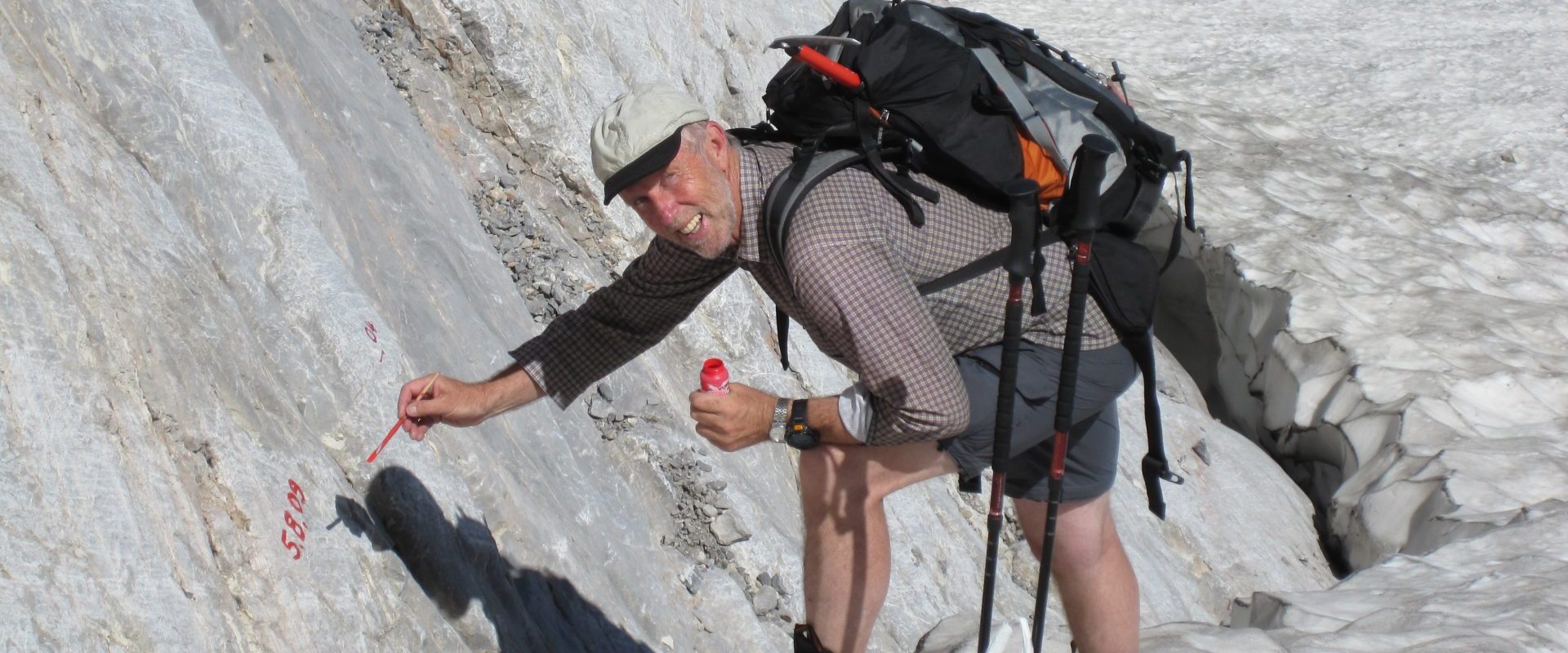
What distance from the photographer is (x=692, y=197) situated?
361 centimetres

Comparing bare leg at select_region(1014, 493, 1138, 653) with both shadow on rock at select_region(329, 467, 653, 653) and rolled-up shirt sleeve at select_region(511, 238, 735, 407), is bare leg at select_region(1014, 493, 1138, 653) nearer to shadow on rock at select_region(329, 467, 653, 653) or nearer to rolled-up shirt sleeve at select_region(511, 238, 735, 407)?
rolled-up shirt sleeve at select_region(511, 238, 735, 407)

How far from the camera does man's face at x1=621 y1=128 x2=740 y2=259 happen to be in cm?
359

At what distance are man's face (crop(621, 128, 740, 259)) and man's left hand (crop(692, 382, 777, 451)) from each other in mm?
427

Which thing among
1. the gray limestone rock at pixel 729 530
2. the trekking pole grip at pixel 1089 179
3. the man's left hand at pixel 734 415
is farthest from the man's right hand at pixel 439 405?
the gray limestone rock at pixel 729 530

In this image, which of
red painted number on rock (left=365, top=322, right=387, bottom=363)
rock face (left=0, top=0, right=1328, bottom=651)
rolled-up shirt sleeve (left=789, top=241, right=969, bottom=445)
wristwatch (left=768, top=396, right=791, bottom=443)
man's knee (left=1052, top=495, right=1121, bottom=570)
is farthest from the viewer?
red painted number on rock (left=365, top=322, right=387, bottom=363)

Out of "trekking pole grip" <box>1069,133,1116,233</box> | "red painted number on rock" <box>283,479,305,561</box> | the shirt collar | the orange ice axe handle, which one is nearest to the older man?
the shirt collar

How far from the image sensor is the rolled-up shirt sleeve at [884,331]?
11.3 ft

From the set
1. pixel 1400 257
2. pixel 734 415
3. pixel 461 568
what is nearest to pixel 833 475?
pixel 734 415

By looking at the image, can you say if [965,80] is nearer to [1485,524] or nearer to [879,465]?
[879,465]

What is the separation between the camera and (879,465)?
3.91m

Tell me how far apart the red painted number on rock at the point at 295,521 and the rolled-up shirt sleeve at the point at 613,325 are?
79cm

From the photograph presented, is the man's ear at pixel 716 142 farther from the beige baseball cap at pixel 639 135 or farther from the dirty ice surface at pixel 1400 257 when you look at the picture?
the dirty ice surface at pixel 1400 257

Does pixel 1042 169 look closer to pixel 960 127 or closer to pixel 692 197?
pixel 960 127

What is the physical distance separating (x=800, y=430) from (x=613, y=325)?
89cm
